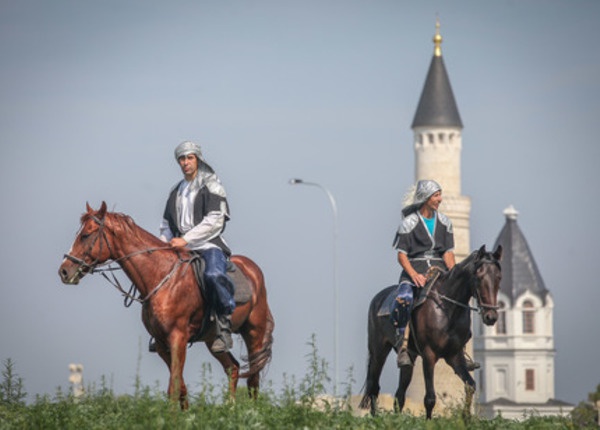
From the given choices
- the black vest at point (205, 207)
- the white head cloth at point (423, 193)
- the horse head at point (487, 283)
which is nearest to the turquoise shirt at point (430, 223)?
the white head cloth at point (423, 193)

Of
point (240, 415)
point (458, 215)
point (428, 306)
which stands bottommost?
point (240, 415)

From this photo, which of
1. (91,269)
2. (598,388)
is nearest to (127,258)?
(91,269)

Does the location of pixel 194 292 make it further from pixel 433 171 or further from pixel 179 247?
pixel 433 171

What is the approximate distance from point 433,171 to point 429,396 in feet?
341

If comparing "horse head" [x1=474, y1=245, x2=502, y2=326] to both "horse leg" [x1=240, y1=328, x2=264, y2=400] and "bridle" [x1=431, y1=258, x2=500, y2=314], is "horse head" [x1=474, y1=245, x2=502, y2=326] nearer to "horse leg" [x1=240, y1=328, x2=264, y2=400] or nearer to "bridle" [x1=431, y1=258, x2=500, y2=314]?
"bridle" [x1=431, y1=258, x2=500, y2=314]

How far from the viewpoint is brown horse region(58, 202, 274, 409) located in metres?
14.8

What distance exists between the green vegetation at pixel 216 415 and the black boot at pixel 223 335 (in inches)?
41.7

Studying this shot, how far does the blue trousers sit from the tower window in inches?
5149

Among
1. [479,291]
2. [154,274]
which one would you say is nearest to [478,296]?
[479,291]

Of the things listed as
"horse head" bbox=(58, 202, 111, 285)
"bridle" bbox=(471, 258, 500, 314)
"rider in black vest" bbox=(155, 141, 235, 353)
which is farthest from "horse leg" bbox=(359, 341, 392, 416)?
"horse head" bbox=(58, 202, 111, 285)

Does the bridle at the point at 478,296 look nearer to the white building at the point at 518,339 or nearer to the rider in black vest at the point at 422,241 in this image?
the rider in black vest at the point at 422,241

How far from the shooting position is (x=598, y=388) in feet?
313

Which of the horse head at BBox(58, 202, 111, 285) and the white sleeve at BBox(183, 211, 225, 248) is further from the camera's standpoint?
the white sleeve at BBox(183, 211, 225, 248)

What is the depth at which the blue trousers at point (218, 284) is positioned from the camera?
1502 cm
